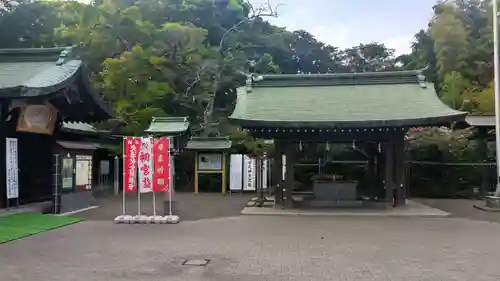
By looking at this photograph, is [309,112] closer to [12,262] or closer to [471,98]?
[12,262]

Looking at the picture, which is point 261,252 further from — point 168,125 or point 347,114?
point 168,125

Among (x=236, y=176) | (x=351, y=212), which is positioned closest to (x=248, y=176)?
(x=236, y=176)

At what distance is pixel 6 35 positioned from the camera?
27281 millimetres

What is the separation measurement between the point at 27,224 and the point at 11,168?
2495 mm

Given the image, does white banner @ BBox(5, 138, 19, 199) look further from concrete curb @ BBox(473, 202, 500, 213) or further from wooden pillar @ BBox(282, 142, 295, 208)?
concrete curb @ BBox(473, 202, 500, 213)

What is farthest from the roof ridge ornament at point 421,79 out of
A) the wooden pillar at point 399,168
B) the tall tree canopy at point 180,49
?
the tall tree canopy at point 180,49

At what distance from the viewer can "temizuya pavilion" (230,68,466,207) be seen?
14836 millimetres

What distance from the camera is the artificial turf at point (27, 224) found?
10352 millimetres

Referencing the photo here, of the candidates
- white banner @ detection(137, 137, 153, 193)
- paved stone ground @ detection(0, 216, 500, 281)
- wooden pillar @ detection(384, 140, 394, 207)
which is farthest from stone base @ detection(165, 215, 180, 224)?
wooden pillar @ detection(384, 140, 394, 207)

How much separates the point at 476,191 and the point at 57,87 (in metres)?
16.8

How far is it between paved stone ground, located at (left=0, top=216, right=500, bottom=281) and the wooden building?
11.2 ft

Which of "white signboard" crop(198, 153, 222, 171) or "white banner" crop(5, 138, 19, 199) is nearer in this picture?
"white banner" crop(5, 138, 19, 199)

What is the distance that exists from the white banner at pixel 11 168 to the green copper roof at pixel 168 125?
883 cm

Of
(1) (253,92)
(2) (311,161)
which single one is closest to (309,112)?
(1) (253,92)
